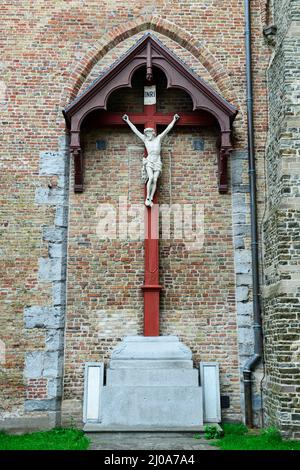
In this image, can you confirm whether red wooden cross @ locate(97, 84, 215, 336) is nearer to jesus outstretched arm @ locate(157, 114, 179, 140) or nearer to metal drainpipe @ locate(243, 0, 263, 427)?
jesus outstretched arm @ locate(157, 114, 179, 140)

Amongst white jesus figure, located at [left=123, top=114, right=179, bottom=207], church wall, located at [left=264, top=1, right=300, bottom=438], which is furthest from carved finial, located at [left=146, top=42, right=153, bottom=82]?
church wall, located at [left=264, top=1, right=300, bottom=438]

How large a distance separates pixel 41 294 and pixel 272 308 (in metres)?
3.92

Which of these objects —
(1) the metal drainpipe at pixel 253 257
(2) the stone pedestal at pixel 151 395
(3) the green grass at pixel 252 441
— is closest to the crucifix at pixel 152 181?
(2) the stone pedestal at pixel 151 395

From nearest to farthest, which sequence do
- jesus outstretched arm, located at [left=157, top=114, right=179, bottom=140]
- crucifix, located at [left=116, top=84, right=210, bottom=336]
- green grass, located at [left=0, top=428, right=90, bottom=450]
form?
green grass, located at [left=0, top=428, right=90, bottom=450]
crucifix, located at [left=116, top=84, right=210, bottom=336]
jesus outstretched arm, located at [left=157, top=114, right=179, bottom=140]

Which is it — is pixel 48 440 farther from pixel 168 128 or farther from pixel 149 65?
pixel 149 65

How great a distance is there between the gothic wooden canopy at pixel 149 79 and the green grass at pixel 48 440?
14.5 feet

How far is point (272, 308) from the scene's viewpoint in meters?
8.56

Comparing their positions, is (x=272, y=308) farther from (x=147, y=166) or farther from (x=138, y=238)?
(x=147, y=166)

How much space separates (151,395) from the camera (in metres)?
8.16

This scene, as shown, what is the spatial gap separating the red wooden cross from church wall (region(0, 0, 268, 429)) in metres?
0.25

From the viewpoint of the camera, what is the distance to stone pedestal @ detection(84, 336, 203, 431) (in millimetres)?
8023

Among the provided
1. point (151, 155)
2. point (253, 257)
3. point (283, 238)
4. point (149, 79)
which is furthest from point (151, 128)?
point (283, 238)

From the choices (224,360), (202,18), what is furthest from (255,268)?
(202,18)

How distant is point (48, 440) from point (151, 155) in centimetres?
498
